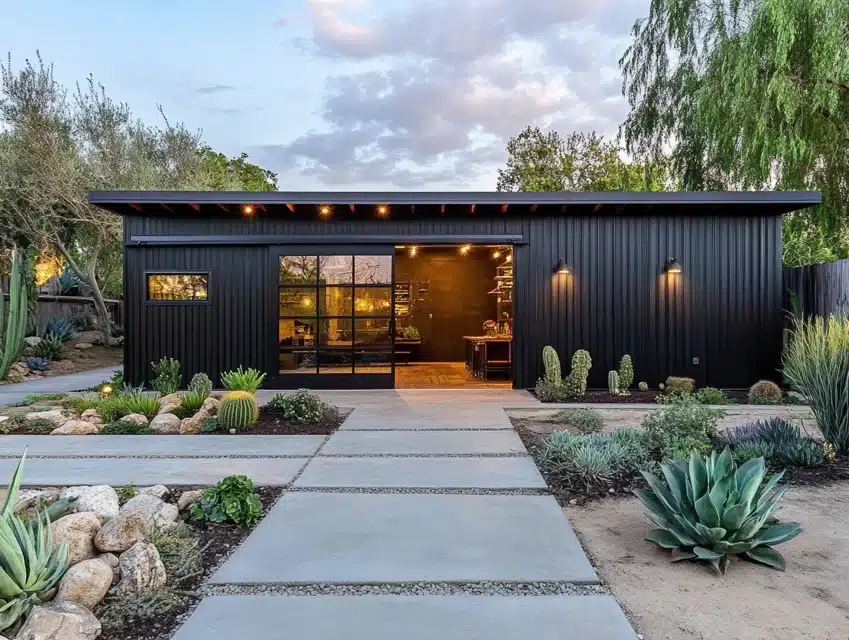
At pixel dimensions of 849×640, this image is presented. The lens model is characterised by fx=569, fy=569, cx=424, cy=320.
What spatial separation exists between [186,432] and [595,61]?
13034mm

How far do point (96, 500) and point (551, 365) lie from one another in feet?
20.0

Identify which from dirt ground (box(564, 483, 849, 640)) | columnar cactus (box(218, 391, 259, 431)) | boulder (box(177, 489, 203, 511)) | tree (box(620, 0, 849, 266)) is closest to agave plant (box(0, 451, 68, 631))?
boulder (box(177, 489, 203, 511))

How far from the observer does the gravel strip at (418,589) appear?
2.33 m

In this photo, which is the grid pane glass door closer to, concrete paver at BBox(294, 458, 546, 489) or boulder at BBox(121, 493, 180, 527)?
concrete paver at BBox(294, 458, 546, 489)

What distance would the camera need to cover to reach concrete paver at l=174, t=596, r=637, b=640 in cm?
201

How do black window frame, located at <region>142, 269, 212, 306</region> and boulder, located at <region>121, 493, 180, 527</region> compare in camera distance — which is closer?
boulder, located at <region>121, 493, 180, 527</region>

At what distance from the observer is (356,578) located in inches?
96.5

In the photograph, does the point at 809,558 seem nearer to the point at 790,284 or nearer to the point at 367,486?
the point at 367,486

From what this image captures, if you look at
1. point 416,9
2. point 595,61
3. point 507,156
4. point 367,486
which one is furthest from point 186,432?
point 507,156

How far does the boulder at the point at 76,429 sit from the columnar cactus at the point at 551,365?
5525mm

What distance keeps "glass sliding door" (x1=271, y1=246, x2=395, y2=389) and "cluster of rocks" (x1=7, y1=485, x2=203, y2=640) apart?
17.5 feet

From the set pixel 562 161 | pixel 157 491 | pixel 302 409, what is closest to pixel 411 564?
pixel 157 491

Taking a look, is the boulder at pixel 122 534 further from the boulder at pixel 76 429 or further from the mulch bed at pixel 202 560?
the boulder at pixel 76 429

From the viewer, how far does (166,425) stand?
5684mm
